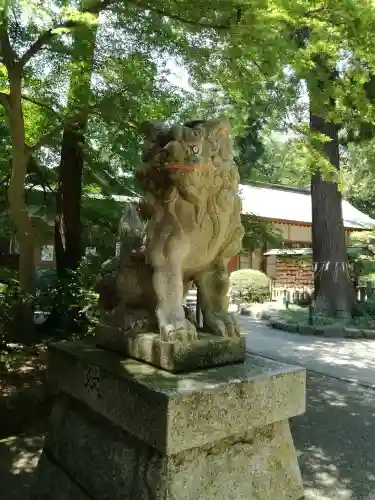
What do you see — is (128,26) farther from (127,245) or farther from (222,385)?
(222,385)

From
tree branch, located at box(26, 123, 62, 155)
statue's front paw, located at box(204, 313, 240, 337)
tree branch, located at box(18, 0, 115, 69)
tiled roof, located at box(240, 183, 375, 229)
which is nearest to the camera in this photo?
statue's front paw, located at box(204, 313, 240, 337)

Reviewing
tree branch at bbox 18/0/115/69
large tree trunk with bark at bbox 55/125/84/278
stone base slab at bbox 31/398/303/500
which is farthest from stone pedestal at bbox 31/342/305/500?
large tree trunk with bark at bbox 55/125/84/278

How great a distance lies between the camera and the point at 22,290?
509cm

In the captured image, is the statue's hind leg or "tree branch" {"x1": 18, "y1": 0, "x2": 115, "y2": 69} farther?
"tree branch" {"x1": 18, "y1": 0, "x2": 115, "y2": 69}

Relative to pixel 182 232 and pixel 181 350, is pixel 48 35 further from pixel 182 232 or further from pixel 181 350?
pixel 181 350

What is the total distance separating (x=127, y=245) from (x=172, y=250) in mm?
480

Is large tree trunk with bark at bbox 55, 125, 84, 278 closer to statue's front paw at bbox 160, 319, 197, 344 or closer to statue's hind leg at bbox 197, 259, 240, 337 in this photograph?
statue's hind leg at bbox 197, 259, 240, 337

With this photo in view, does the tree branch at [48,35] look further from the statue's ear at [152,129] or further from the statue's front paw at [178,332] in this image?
the statue's front paw at [178,332]

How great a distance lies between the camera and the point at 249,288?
13836 mm

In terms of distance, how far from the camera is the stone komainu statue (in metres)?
2.14

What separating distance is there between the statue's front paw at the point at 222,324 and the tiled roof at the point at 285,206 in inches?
569

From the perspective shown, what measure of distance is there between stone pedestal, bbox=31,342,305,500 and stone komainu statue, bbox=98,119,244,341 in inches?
11.1

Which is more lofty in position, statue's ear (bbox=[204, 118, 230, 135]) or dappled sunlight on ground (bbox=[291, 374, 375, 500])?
statue's ear (bbox=[204, 118, 230, 135])

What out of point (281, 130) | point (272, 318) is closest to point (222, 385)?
point (281, 130)
